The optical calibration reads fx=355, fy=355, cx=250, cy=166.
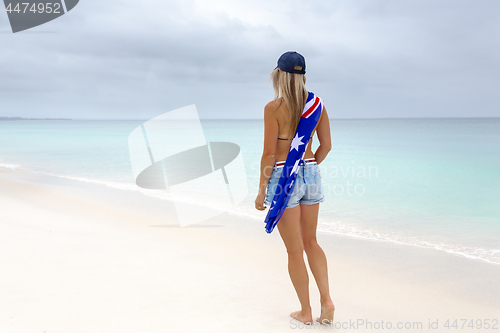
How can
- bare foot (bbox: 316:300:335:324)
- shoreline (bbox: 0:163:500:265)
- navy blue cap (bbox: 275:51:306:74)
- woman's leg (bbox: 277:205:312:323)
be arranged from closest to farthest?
navy blue cap (bbox: 275:51:306:74) < woman's leg (bbox: 277:205:312:323) < bare foot (bbox: 316:300:335:324) < shoreline (bbox: 0:163:500:265)

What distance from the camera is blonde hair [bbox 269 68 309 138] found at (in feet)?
6.88

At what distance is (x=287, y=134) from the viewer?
2.15 metres

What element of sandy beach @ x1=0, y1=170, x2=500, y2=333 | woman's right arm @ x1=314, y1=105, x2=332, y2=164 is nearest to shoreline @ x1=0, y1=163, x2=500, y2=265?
sandy beach @ x1=0, y1=170, x2=500, y2=333

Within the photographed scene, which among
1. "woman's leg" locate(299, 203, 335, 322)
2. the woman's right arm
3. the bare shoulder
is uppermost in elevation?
the bare shoulder

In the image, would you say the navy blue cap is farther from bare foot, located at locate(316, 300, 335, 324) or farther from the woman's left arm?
bare foot, located at locate(316, 300, 335, 324)

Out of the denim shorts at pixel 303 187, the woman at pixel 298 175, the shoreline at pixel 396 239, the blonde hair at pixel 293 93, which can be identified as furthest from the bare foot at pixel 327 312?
the shoreline at pixel 396 239

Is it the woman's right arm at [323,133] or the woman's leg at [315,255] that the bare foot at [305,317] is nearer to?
the woman's leg at [315,255]

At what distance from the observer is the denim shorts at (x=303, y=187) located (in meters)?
2.17

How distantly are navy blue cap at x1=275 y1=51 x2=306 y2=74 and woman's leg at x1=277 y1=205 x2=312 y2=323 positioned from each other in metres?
0.83

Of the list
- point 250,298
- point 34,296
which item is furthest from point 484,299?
point 34,296

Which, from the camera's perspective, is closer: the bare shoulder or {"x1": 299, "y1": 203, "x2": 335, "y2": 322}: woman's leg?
the bare shoulder

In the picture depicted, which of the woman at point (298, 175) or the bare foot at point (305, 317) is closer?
the woman at point (298, 175)

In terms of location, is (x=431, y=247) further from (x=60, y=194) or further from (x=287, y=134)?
(x=60, y=194)

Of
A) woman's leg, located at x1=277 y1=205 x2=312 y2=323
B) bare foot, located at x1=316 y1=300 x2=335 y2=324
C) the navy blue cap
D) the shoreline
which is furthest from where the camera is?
the shoreline
